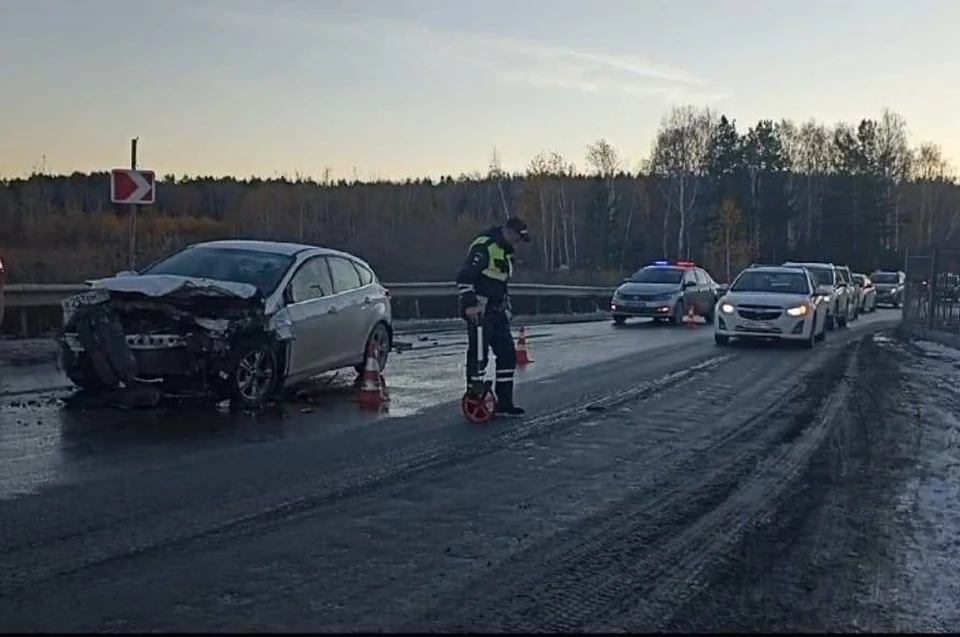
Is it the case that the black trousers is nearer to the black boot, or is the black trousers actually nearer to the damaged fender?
the black boot

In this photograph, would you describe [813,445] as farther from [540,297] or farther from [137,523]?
[540,297]

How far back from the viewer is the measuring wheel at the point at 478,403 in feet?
37.0

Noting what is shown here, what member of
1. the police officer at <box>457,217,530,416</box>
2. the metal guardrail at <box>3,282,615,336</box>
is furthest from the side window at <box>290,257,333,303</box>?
the metal guardrail at <box>3,282,615,336</box>

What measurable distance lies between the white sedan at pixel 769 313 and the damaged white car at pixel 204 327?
1169 cm

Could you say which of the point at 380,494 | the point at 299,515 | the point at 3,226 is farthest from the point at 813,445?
the point at 3,226

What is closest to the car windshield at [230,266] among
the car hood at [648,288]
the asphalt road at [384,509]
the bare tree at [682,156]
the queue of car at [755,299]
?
the asphalt road at [384,509]

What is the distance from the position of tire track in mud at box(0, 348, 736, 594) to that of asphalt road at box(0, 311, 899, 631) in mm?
21

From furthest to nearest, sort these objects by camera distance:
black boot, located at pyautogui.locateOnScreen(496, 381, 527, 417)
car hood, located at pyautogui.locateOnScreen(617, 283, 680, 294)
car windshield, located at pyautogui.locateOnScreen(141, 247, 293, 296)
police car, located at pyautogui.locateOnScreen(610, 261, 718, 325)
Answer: car hood, located at pyautogui.locateOnScreen(617, 283, 680, 294)
police car, located at pyautogui.locateOnScreen(610, 261, 718, 325)
car windshield, located at pyautogui.locateOnScreen(141, 247, 293, 296)
black boot, located at pyautogui.locateOnScreen(496, 381, 527, 417)

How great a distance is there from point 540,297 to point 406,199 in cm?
9737

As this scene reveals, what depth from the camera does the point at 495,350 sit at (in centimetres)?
1173

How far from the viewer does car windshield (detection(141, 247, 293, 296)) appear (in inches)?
484

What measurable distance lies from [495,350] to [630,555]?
18.1 ft

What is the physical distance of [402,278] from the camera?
61.3 metres

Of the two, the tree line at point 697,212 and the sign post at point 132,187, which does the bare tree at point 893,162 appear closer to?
the tree line at point 697,212
